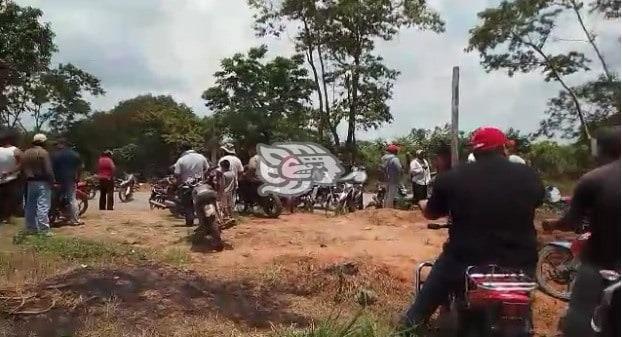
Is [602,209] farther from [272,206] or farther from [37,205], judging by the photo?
[272,206]

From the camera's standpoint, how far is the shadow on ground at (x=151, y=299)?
454 centimetres

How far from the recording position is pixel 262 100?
901 cm

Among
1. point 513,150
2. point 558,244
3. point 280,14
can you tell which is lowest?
point 558,244

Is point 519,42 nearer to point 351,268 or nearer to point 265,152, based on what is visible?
point 351,268

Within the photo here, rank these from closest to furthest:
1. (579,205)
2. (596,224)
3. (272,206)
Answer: (596,224), (579,205), (272,206)

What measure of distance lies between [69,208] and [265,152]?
2770mm

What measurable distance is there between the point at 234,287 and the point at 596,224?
3.30 m

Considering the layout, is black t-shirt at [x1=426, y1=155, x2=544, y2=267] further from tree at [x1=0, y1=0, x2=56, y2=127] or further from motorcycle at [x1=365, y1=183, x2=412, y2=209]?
motorcycle at [x1=365, y1=183, x2=412, y2=209]

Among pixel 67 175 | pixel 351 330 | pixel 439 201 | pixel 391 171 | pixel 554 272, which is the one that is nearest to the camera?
pixel 439 201

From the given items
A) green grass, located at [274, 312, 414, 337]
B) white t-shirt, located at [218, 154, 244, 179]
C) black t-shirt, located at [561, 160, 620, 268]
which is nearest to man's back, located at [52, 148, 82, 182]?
white t-shirt, located at [218, 154, 244, 179]

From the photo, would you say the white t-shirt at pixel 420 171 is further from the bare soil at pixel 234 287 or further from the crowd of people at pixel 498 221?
the crowd of people at pixel 498 221

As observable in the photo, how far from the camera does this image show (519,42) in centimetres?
436

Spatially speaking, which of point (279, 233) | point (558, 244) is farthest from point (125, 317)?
point (279, 233)

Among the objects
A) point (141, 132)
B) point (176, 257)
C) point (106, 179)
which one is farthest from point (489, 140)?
point (106, 179)
